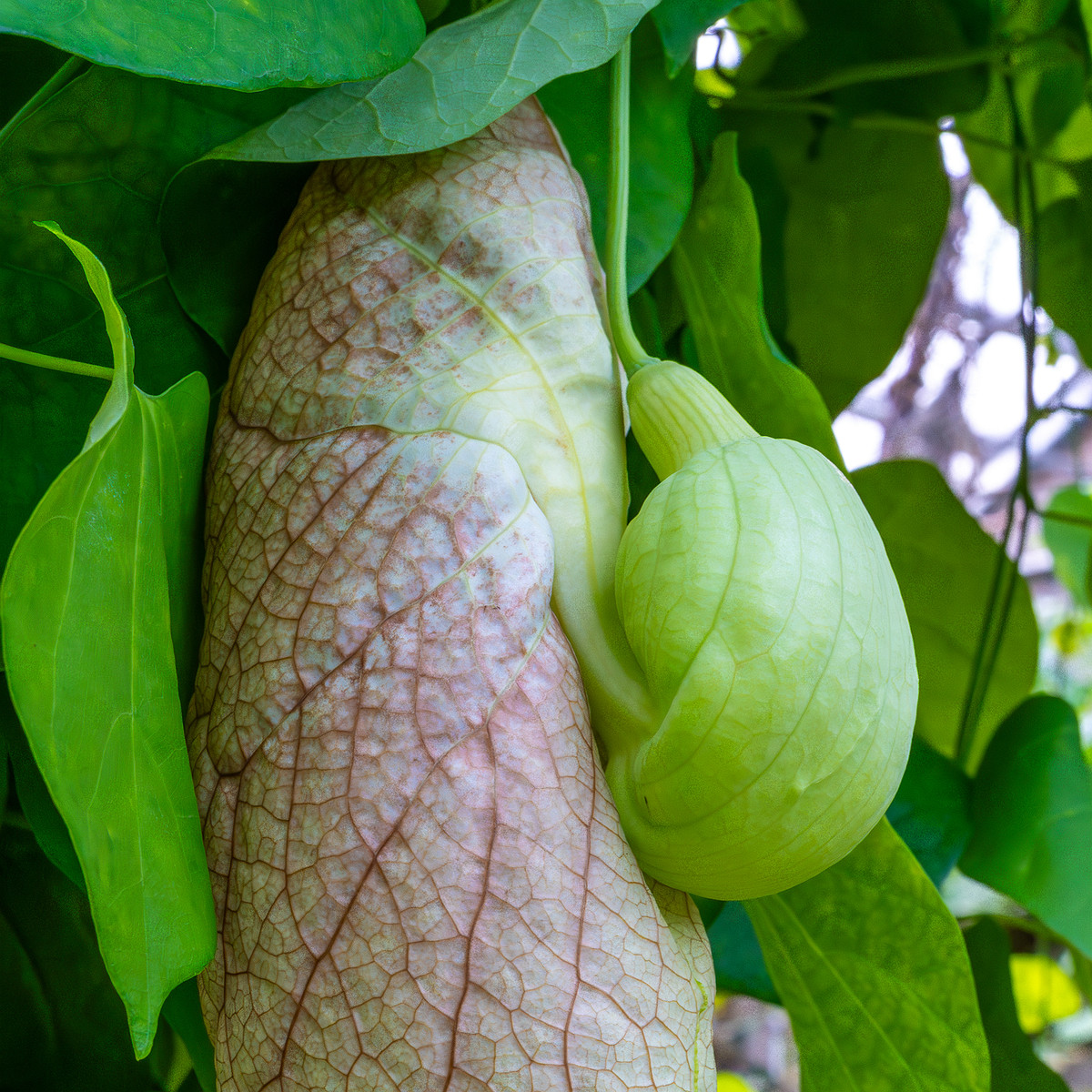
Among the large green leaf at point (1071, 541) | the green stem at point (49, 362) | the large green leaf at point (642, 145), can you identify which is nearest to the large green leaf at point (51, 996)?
the green stem at point (49, 362)

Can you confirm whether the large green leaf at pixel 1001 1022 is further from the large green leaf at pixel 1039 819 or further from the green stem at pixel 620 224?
the green stem at pixel 620 224

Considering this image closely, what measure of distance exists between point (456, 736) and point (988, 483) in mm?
1550

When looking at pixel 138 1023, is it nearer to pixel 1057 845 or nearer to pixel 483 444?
pixel 483 444

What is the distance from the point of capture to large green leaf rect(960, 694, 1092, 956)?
43 cm

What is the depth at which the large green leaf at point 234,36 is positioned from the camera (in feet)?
0.72

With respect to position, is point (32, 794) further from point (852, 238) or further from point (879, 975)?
point (852, 238)

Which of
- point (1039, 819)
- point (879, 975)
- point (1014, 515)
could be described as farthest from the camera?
point (1014, 515)

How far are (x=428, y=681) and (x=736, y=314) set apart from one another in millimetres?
202

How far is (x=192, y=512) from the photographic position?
30cm

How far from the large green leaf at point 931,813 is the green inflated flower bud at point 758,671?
0.23 metres

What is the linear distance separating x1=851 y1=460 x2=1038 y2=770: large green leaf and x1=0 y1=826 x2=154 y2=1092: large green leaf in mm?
410

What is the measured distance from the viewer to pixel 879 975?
13.8 inches

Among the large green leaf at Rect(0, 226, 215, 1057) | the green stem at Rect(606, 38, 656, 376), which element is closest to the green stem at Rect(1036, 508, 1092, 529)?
the green stem at Rect(606, 38, 656, 376)

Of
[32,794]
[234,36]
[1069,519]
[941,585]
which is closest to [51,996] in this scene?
[32,794]
